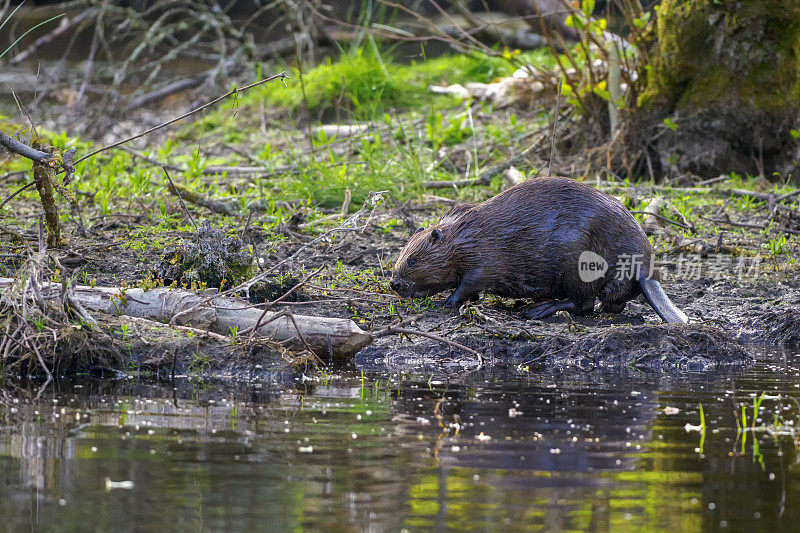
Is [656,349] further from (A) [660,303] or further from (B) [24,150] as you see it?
(B) [24,150]

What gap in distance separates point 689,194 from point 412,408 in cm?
440

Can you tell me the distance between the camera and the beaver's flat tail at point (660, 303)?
4.98 meters

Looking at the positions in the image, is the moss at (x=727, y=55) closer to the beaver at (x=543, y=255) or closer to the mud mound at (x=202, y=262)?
the beaver at (x=543, y=255)

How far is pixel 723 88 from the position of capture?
780 centimetres

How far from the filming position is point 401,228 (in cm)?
694

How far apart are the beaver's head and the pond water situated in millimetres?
1099

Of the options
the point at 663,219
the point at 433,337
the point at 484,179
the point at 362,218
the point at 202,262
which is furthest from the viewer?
the point at 484,179

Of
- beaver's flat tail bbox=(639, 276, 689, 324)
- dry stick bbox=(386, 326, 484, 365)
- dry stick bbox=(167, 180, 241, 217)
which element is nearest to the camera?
dry stick bbox=(386, 326, 484, 365)

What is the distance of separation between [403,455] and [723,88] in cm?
564

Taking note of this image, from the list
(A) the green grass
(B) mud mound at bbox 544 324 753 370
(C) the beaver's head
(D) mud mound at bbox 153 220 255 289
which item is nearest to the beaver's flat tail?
(B) mud mound at bbox 544 324 753 370

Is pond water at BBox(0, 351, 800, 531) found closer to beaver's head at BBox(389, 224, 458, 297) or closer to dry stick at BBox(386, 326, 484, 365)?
dry stick at BBox(386, 326, 484, 365)

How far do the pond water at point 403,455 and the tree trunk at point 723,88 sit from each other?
3879 millimetres

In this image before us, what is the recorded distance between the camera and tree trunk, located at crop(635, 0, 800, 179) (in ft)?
25.1

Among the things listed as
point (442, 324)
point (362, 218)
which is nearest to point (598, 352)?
Answer: point (442, 324)
